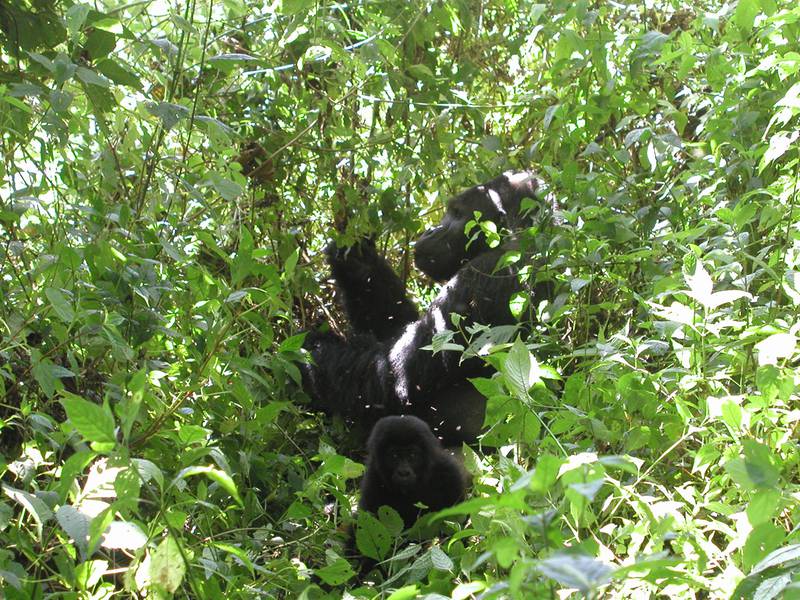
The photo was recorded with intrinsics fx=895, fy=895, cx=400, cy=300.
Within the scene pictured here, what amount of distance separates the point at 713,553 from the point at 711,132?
6.80ft

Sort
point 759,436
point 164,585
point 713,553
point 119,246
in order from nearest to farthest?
point 164,585 < point 713,553 < point 759,436 < point 119,246

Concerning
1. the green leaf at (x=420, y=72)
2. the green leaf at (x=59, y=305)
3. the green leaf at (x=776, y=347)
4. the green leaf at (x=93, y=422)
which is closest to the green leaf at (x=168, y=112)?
the green leaf at (x=59, y=305)

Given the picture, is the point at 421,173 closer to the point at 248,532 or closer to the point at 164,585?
the point at 248,532

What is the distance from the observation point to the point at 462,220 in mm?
4574

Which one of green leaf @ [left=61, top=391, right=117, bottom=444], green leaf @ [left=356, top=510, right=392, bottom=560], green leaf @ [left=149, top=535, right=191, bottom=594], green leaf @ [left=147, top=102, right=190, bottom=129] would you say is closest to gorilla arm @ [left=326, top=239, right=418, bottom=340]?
green leaf @ [left=147, top=102, right=190, bottom=129]

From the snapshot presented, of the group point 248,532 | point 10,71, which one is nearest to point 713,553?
point 248,532

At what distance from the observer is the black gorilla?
→ 431 cm

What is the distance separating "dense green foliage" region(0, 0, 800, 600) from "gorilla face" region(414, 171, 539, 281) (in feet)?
0.38

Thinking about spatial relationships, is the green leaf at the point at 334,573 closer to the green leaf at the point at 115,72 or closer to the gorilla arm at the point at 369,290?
the green leaf at the point at 115,72

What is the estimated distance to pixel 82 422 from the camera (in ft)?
4.54

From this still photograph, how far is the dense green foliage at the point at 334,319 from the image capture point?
5.75ft

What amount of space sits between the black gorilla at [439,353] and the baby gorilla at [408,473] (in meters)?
0.74

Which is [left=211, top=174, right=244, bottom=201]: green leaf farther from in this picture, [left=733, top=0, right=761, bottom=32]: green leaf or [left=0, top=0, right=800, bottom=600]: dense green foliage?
[left=733, top=0, right=761, bottom=32]: green leaf

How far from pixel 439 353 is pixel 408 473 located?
1106 mm
